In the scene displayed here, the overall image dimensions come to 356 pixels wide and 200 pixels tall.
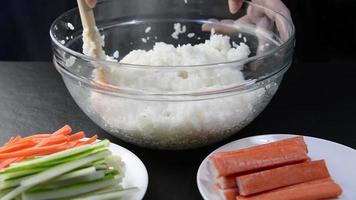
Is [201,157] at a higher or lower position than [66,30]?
lower

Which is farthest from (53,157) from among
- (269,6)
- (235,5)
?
(269,6)

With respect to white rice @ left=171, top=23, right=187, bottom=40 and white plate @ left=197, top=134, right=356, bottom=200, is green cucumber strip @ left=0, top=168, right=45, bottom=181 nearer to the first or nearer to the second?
white plate @ left=197, top=134, right=356, bottom=200

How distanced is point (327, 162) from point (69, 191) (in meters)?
0.57

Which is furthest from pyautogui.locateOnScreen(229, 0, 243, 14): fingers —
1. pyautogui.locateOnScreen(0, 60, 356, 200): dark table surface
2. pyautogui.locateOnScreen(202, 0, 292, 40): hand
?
pyautogui.locateOnScreen(0, 60, 356, 200): dark table surface

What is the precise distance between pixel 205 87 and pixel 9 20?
129cm

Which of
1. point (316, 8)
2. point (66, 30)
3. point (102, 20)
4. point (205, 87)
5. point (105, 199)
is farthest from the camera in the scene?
point (316, 8)

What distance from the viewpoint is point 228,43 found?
136 centimetres

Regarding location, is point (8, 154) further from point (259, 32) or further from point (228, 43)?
point (259, 32)

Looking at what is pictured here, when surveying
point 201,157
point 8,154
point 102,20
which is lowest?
point 201,157

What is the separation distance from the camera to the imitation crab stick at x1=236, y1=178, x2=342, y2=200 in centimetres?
93

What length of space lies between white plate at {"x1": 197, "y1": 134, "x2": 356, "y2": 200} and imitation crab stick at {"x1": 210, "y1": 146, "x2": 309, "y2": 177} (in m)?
0.03

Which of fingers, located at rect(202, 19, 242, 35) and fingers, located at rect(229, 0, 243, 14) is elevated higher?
fingers, located at rect(229, 0, 243, 14)

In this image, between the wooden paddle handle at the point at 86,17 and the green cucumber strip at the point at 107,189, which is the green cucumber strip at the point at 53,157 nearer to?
the green cucumber strip at the point at 107,189

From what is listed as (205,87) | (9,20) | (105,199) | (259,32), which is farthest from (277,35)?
(9,20)
